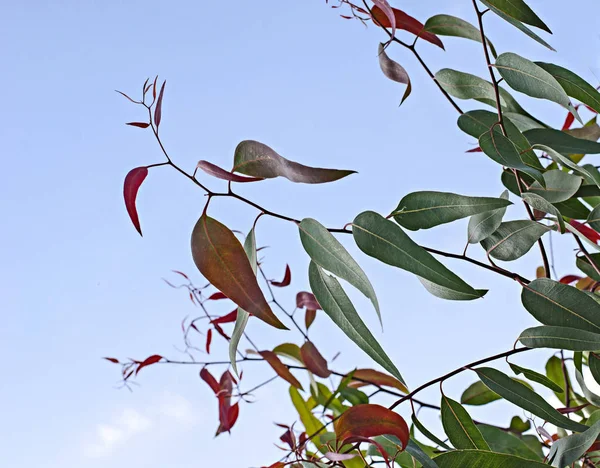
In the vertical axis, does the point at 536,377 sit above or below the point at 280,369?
below

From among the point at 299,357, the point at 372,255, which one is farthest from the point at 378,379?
the point at 372,255

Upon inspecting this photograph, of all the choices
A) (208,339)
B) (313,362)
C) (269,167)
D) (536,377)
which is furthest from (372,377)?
(269,167)

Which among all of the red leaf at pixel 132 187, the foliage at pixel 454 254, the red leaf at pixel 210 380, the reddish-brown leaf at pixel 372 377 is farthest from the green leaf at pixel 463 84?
the red leaf at pixel 210 380

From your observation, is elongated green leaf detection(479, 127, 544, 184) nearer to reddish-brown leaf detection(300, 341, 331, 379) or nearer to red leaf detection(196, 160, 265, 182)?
red leaf detection(196, 160, 265, 182)

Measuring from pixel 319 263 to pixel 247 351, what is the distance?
0.47 meters

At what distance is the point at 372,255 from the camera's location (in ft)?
1.16

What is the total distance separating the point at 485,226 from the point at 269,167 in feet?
0.56

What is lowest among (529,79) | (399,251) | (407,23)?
(399,251)

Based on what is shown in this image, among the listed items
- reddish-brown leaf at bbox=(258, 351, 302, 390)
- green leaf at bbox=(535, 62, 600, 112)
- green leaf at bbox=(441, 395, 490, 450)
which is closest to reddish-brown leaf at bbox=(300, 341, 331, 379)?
reddish-brown leaf at bbox=(258, 351, 302, 390)

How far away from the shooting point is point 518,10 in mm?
386

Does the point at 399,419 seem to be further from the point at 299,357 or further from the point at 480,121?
the point at 299,357

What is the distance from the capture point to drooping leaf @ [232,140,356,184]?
1.12ft

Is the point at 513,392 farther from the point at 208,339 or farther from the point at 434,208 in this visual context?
the point at 208,339

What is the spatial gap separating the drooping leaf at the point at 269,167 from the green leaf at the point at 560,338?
0.16 meters
